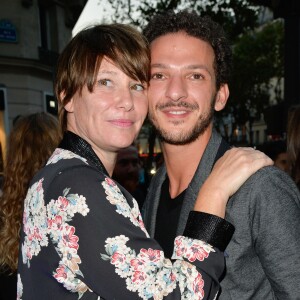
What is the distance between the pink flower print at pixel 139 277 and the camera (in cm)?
146

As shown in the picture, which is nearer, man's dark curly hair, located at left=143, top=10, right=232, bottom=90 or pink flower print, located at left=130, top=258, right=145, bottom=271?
pink flower print, located at left=130, top=258, right=145, bottom=271

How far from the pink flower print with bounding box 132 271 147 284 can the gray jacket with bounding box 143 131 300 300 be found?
516 mm

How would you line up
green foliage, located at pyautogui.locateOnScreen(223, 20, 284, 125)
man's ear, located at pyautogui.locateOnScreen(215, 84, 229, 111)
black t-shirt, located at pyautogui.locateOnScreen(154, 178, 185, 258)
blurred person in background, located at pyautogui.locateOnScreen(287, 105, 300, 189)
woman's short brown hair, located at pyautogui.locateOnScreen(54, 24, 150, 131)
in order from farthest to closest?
1. green foliage, located at pyautogui.locateOnScreen(223, 20, 284, 125)
2. blurred person in background, located at pyautogui.locateOnScreen(287, 105, 300, 189)
3. man's ear, located at pyautogui.locateOnScreen(215, 84, 229, 111)
4. black t-shirt, located at pyautogui.locateOnScreen(154, 178, 185, 258)
5. woman's short brown hair, located at pyautogui.locateOnScreen(54, 24, 150, 131)

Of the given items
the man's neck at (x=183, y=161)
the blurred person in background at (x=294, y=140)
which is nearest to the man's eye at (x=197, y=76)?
the man's neck at (x=183, y=161)

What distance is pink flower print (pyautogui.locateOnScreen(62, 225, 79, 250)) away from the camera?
147 cm

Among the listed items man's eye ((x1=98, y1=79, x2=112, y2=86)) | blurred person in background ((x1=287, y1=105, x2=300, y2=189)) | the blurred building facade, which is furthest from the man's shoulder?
the blurred building facade

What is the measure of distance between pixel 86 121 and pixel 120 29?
0.52 m

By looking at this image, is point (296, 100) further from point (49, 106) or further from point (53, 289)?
point (49, 106)

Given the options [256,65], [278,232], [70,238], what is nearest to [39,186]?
[70,238]

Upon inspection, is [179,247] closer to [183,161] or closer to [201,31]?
[183,161]

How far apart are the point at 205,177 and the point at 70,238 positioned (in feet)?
3.18

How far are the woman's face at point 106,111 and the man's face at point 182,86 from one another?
0.41 m

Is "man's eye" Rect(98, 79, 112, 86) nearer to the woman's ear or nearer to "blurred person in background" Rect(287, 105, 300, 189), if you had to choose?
the woman's ear

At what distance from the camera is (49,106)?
50.3 feet
